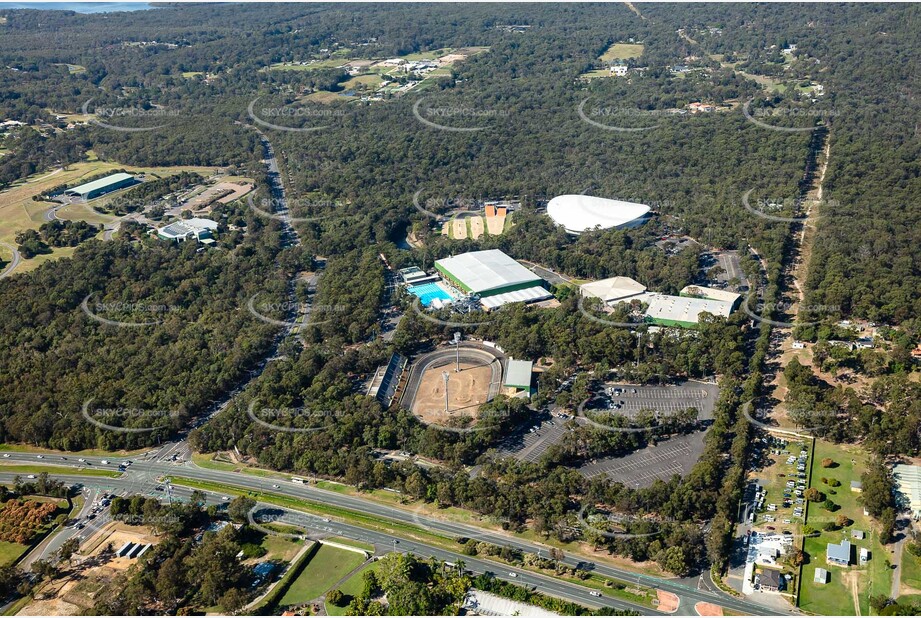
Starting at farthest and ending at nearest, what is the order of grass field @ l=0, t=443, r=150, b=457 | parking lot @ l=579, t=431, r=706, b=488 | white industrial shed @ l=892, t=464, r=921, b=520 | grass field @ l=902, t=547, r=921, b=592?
grass field @ l=0, t=443, r=150, b=457 → parking lot @ l=579, t=431, r=706, b=488 → white industrial shed @ l=892, t=464, r=921, b=520 → grass field @ l=902, t=547, r=921, b=592

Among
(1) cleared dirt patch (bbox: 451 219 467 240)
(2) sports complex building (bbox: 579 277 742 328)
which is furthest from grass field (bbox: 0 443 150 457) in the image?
(1) cleared dirt patch (bbox: 451 219 467 240)

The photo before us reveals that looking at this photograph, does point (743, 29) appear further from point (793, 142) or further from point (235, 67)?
point (235, 67)

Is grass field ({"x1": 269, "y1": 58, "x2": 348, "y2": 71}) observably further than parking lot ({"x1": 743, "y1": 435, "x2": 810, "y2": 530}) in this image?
Yes

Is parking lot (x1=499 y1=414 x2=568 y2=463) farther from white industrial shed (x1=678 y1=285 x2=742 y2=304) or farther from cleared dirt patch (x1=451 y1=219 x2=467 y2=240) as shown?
cleared dirt patch (x1=451 y1=219 x2=467 y2=240)

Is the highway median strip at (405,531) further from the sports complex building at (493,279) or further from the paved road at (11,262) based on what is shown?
the paved road at (11,262)

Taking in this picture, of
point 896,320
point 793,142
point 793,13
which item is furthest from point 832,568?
point 793,13

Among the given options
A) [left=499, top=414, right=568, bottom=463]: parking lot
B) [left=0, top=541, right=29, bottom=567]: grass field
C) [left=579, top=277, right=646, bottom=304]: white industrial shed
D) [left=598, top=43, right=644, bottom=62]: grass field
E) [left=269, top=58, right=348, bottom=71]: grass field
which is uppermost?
[left=0, top=541, right=29, bottom=567]: grass field
